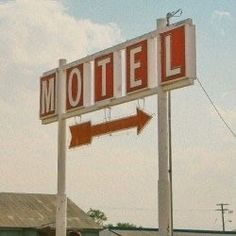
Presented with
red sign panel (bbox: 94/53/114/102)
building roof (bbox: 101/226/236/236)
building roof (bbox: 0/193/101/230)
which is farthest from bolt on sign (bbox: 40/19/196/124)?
building roof (bbox: 101/226/236/236)

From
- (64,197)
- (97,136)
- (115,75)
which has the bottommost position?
(64,197)

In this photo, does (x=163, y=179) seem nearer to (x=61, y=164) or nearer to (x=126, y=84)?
(x=126, y=84)

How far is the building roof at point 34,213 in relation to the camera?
3709 centimetres

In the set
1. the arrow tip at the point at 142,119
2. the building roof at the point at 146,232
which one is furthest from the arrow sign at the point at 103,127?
the building roof at the point at 146,232

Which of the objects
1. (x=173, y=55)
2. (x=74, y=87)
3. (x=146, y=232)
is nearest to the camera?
(x=173, y=55)

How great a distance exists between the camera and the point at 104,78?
12484mm

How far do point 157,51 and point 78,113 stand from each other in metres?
2.85

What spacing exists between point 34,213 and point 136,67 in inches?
1121

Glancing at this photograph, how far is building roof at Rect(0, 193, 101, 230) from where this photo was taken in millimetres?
37094

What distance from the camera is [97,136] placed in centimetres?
1251

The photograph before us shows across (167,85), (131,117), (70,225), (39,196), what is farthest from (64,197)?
(39,196)

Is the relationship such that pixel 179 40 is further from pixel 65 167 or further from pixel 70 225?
pixel 70 225

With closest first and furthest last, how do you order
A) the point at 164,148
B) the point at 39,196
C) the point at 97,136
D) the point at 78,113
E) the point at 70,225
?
the point at 164,148, the point at 97,136, the point at 78,113, the point at 70,225, the point at 39,196

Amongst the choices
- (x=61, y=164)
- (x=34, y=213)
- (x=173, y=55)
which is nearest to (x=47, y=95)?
(x=61, y=164)
